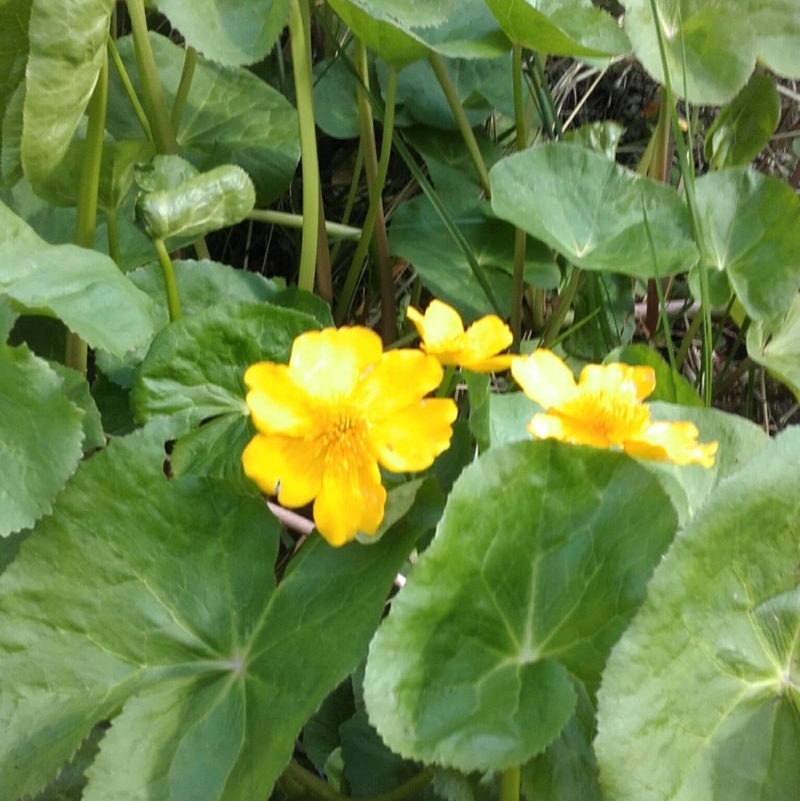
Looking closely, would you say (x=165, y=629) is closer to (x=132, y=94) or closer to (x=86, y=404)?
(x=86, y=404)

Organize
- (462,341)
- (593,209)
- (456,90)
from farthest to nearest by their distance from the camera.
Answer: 1. (456,90)
2. (593,209)
3. (462,341)

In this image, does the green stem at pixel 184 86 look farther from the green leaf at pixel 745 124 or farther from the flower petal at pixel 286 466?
the green leaf at pixel 745 124

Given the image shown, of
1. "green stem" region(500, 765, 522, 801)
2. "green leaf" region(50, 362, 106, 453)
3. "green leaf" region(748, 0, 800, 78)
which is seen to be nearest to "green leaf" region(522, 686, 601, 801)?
"green stem" region(500, 765, 522, 801)

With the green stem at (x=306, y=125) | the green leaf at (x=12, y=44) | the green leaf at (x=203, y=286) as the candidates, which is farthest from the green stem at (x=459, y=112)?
the green leaf at (x=12, y=44)

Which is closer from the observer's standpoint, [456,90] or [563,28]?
[563,28]

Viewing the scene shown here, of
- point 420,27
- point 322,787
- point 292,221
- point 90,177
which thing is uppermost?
point 420,27

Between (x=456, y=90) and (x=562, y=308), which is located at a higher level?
(x=456, y=90)

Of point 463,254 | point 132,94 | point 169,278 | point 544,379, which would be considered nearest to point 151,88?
point 132,94
